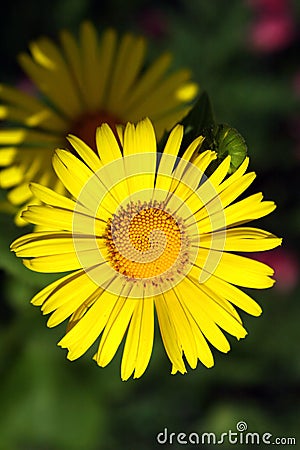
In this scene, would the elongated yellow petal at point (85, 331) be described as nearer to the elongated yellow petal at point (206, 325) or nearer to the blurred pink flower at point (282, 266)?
the elongated yellow petal at point (206, 325)

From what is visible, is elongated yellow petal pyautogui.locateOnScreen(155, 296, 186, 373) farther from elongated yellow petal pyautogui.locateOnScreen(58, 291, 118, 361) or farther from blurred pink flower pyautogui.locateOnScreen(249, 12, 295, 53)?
blurred pink flower pyautogui.locateOnScreen(249, 12, 295, 53)

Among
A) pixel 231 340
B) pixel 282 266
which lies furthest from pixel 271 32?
pixel 231 340

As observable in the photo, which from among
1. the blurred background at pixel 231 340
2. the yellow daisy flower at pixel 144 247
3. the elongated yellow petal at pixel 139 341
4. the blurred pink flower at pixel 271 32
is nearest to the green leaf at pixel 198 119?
the yellow daisy flower at pixel 144 247

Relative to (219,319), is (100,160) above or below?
above

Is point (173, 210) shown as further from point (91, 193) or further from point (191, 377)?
point (191, 377)

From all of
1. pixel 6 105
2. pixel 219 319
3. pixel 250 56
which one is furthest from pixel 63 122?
pixel 250 56

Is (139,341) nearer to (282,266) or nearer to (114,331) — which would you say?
(114,331)
